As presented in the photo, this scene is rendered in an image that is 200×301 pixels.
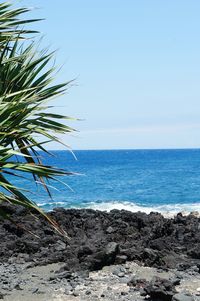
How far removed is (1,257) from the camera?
40.4ft

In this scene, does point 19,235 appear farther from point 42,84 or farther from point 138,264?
point 42,84

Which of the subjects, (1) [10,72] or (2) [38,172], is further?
(1) [10,72]

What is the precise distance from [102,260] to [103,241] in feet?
4.56

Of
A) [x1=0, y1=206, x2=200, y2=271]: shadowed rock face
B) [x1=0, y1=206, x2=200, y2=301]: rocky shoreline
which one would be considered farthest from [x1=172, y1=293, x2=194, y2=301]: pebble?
[x1=0, y1=206, x2=200, y2=271]: shadowed rock face

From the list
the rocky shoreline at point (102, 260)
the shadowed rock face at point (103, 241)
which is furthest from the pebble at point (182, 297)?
the shadowed rock face at point (103, 241)

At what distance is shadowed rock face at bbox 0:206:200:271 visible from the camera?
447 inches

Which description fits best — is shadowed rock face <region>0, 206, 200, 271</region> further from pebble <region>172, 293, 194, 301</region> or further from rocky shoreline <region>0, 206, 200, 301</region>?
pebble <region>172, 293, 194, 301</region>

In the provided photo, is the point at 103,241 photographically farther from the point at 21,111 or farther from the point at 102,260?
the point at 21,111

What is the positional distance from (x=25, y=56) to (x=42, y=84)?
372 millimetres

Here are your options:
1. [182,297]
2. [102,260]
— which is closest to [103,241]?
[102,260]

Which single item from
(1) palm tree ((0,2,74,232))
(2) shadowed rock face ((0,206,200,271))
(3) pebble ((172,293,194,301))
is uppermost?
(1) palm tree ((0,2,74,232))

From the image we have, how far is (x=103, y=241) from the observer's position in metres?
12.4

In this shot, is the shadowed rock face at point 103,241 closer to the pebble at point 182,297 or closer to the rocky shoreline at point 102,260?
the rocky shoreline at point 102,260

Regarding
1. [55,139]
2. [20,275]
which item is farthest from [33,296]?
[55,139]
